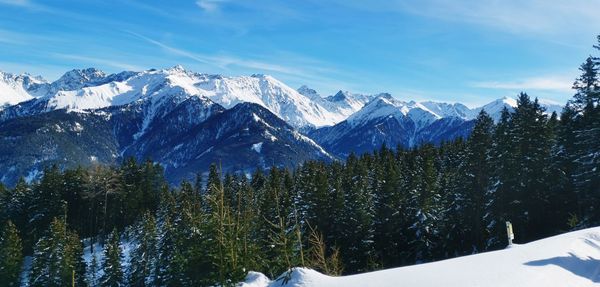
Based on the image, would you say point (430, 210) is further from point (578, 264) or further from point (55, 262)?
point (55, 262)

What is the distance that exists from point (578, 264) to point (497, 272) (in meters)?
3.64

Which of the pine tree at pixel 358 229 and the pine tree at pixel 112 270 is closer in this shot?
the pine tree at pixel 358 229

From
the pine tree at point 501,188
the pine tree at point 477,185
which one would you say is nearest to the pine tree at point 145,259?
the pine tree at point 477,185

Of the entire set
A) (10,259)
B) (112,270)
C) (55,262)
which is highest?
(10,259)

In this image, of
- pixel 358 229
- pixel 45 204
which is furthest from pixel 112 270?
pixel 45 204

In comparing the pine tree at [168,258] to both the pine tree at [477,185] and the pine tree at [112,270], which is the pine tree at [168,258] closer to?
the pine tree at [112,270]

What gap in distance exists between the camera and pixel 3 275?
177ft

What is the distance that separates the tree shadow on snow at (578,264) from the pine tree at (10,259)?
55780mm

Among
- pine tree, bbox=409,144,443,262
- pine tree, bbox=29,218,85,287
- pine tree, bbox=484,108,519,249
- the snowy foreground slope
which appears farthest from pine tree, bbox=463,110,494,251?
pine tree, bbox=29,218,85,287

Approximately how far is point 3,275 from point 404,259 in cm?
4290

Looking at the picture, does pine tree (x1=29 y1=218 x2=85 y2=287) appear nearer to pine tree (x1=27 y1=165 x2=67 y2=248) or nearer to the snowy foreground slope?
pine tree (x1=27 y1=165 x2=67 y2=248)

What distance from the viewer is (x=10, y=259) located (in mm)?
54375

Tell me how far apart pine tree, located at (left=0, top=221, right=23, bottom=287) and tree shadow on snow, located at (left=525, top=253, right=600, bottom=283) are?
5578cm

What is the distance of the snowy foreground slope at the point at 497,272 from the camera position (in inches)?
508
